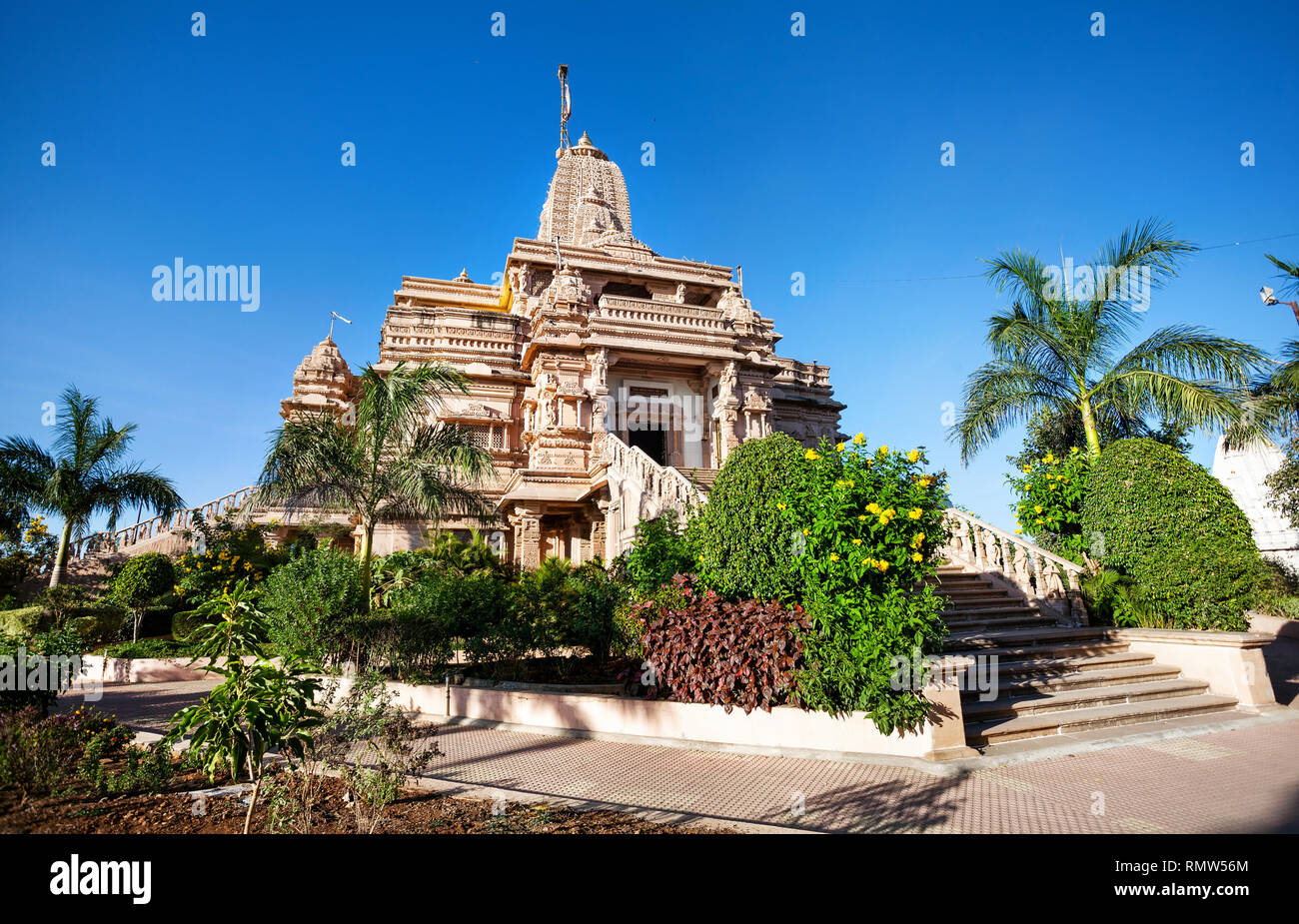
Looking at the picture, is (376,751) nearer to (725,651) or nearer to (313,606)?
(725,651)

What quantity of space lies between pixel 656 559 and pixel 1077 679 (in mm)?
5597

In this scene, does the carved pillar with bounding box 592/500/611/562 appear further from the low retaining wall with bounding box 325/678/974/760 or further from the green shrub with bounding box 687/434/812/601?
the green shrub with bounding box 687/434/812/601

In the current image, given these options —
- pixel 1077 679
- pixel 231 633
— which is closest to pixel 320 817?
pixel 231 633

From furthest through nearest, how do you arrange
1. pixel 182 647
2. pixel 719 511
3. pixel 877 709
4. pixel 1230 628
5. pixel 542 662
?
pixel 182 647 < pixel 542 662 < pixel 1230 628 < pixel 719 511 < pixel 877 709

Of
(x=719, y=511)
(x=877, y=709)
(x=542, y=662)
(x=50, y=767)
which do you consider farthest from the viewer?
(x=542, y=662)

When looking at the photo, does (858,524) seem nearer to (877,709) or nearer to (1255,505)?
(877,709)

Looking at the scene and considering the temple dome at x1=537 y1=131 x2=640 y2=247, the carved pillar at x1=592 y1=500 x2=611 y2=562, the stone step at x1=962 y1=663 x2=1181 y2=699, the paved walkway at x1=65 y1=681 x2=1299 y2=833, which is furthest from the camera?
the temple dome at x1=537 y1=131 x2=640 y2=247

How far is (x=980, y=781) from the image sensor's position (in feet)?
17.7

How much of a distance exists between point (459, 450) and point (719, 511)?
6.84 meters

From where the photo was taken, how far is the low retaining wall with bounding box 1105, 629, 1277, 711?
7.77 m

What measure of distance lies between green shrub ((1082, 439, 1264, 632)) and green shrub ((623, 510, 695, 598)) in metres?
6.90

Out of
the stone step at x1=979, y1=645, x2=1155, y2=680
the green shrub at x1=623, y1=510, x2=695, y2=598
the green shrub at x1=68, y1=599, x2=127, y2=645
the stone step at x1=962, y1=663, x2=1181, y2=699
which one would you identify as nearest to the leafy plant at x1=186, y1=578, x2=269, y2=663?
the green shrub at x1=623, y1=510, x2=695, y2=598

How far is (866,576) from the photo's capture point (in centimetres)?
624
